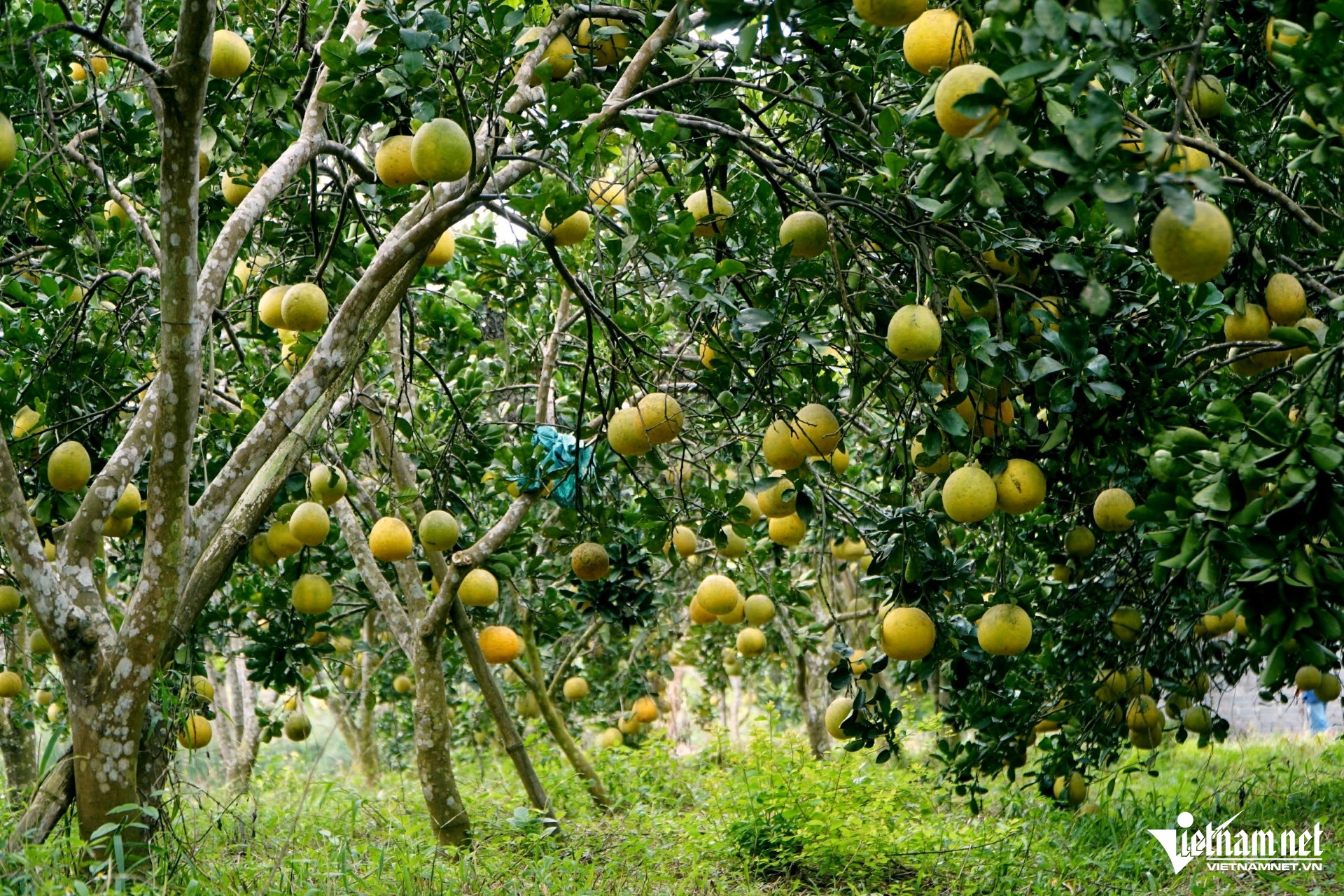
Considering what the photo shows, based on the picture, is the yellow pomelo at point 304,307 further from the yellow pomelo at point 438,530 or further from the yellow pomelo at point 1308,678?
the yellow pomelo at point 1308,678

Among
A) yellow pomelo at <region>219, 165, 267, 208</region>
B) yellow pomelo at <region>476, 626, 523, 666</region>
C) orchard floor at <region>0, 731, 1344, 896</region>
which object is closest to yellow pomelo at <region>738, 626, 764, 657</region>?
orchard floor at <region>0, 731, 1344, 896</region>

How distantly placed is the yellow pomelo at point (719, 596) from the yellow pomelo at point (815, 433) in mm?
1781

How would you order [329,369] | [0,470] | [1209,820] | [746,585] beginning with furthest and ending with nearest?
[746,585] → [1209,820] → [329,369] → [0,470]

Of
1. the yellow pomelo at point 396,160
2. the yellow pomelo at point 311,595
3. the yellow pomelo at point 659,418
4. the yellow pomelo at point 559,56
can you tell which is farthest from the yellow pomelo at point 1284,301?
the yellow pomelo at point 311,595

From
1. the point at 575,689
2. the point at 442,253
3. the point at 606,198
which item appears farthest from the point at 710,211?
the point at 575,689

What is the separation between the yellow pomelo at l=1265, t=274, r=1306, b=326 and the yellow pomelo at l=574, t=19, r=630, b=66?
1.79m

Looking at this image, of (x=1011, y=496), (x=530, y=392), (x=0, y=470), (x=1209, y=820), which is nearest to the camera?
(x=1011, y=496)

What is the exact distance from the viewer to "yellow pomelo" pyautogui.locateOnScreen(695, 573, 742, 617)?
460 centimetres

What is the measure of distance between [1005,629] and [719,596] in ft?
6.07

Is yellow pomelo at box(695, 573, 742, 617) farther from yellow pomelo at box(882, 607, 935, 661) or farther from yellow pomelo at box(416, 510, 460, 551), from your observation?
yellow pomelo at box(882, 607, 935, 661)

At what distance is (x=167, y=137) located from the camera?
2756 mm

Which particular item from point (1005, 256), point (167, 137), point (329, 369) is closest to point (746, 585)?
point (329, 369)

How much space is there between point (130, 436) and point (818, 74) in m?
2.34

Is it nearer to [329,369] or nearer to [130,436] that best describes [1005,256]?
[329,369]
